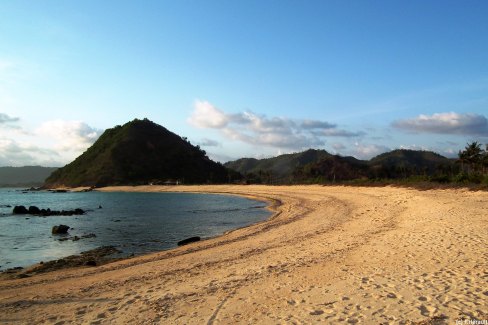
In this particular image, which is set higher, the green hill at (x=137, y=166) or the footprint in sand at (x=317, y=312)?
the green hill at (x=137, y=166)

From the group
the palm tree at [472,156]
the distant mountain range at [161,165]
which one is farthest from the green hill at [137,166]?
the palm tree at [472,156]

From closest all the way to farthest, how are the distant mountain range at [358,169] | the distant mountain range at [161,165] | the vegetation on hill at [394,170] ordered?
1. the vegetation on hill at [394,170]
2. the distant mountain range at [358,169]
3. the distant mountain range at [161,165]

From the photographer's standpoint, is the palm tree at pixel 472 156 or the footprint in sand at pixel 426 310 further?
the palm tree at pixel 472 156

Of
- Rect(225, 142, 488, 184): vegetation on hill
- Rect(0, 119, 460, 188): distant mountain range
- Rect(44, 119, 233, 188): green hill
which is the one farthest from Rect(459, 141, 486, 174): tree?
Rect(44, 119, 233, 188): green hill

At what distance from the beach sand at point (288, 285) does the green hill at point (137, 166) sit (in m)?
147

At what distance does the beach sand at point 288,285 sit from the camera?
25.6ft

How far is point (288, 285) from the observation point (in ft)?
32.9

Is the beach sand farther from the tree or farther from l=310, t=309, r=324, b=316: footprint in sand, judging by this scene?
the tree

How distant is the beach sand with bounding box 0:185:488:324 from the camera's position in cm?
781

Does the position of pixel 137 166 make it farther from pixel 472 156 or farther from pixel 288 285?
pixel 288 285

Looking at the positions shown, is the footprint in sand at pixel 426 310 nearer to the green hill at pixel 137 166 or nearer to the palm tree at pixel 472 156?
the palm tree at pixel 472 156

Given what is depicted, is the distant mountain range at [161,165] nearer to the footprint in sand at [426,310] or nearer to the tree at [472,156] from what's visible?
the tree at [472,156]

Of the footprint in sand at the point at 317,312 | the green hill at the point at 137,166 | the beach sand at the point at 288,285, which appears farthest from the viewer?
the green hill at the point at 137,166

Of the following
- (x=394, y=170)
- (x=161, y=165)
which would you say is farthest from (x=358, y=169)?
(x=161, y=165)
